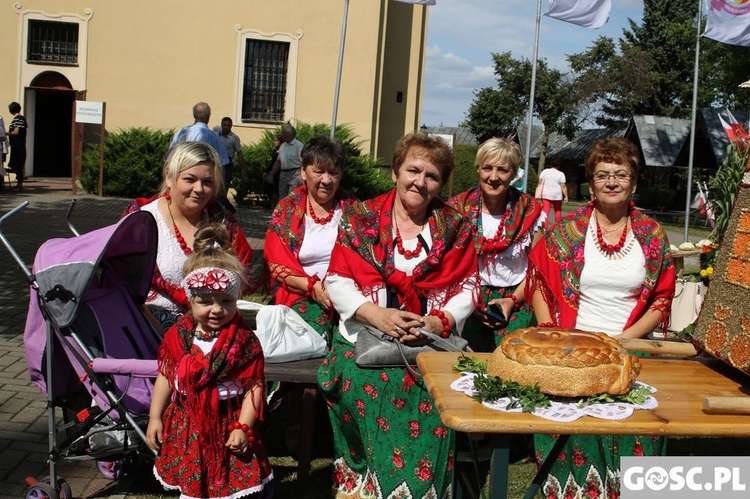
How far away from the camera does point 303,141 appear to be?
64.2 ft

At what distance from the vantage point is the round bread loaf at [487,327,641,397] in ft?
8.76

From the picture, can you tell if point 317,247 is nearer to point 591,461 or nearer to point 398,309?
point 398,309

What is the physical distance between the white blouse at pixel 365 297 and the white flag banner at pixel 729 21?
10.3 m

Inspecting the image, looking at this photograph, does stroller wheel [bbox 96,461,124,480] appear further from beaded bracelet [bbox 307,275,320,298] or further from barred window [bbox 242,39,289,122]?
barred window [bbox 242,39,289,122]

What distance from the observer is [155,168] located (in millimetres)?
19531

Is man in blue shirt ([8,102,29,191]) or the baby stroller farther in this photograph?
man in blue shirt ([8,102,29,191])

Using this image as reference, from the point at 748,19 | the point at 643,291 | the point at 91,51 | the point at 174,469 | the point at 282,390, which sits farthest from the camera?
the point at 91,51

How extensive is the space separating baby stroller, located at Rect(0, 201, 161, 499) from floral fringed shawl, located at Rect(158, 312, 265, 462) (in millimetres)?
217

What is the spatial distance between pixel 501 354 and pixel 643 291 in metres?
1.59

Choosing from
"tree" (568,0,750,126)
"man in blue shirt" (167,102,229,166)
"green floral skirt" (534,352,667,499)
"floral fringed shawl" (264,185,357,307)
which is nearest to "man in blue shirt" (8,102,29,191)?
"man in blue shirt" (167,102,229,166)

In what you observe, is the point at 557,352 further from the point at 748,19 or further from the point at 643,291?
the point at 748,19

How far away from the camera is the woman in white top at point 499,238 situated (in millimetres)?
5086

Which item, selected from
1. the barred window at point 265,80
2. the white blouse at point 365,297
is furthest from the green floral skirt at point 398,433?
the barred window at point 265,80

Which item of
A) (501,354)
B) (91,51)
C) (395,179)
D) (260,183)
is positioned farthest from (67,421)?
(91,51)
